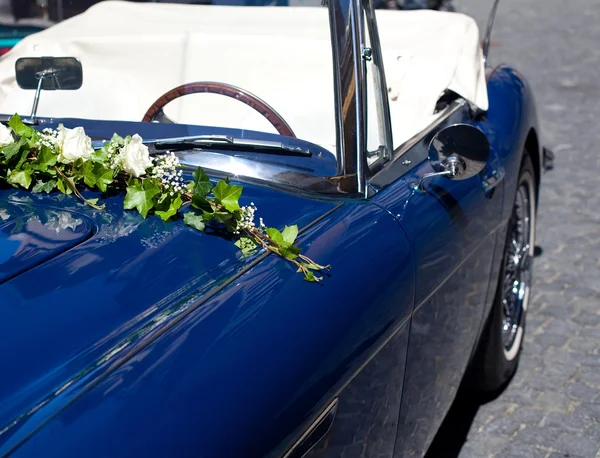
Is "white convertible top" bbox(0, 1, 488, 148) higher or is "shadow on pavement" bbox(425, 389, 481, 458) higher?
"white convertible top" bbox(0, 1, 488, 148)

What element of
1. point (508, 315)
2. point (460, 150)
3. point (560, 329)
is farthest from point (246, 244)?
point (560, 329)

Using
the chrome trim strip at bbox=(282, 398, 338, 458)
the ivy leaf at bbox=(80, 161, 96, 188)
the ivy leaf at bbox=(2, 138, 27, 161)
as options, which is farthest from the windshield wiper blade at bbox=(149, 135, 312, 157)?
the chrome trim strip at bbox=(282, 398, 338, 458)

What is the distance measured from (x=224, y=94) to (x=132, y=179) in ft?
2.25

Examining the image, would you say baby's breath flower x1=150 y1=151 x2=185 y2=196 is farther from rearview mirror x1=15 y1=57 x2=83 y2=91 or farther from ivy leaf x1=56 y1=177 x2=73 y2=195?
rearview mirror x1=15 y1=57 x2=83 y2=91

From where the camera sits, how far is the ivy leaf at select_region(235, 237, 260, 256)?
1.75 metres

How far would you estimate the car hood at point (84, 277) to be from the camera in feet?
4.45

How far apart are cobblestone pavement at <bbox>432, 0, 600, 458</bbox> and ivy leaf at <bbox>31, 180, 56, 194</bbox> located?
1922 mm

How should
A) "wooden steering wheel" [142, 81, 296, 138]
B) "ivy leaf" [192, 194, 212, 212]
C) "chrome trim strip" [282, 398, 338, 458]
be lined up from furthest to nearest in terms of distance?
1. "wooden steering wheel" [142, 81, 296, 138]
2. "ivy leaf" [192, 194, 212, 212]
3. "chrome trim strip" [282, 398, 338, 458]

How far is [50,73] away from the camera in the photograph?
102 inches

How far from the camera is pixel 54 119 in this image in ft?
8.16

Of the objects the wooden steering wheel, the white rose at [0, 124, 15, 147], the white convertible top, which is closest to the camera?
the white rose at [0, 124, 15, 147]

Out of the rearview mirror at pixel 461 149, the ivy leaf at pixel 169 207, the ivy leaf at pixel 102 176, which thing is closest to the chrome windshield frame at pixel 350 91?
the rearview mirror at pixel 461 149

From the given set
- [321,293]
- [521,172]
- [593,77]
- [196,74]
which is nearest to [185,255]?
[321,293]

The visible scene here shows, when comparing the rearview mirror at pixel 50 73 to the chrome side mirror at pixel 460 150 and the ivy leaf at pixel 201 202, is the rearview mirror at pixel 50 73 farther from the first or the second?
the chrome side mirror at pixel 460 150
